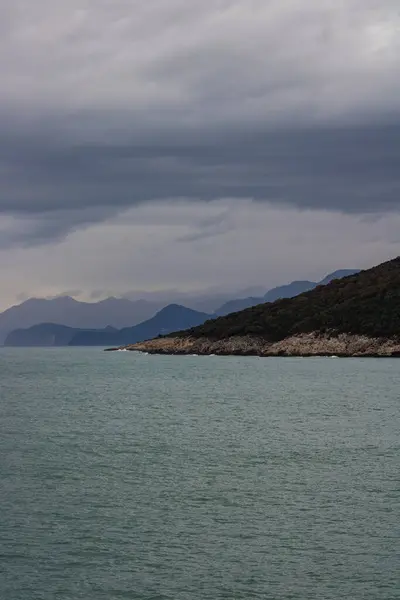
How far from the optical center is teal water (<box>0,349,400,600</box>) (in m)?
31.0

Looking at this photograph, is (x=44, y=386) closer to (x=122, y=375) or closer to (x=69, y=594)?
(x=122, y=375)

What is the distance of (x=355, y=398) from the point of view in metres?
115

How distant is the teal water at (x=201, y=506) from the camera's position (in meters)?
Answer: 31.0

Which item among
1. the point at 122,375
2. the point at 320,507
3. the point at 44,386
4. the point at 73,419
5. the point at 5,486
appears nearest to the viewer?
the point at 320,507

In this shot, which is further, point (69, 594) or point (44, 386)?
point (44, 386)

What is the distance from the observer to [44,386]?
154m

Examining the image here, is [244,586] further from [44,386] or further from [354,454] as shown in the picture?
[44,386]

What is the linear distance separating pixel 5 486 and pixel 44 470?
244 inches

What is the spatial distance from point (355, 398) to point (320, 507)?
7354 cm

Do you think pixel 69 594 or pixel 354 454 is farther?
pixel 354 454

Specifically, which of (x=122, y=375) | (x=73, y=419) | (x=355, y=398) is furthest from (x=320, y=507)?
(x=122, y=375)

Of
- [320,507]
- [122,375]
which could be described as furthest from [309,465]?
[122,375]

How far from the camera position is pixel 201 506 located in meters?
43.4

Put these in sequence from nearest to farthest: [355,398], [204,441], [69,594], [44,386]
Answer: [69,594], [204,441], [355,398], [44,386]
